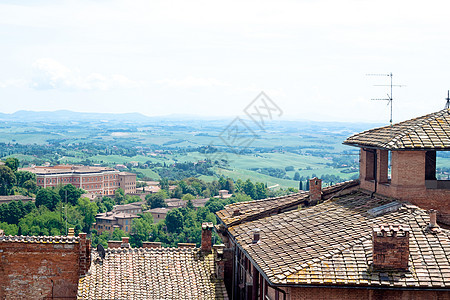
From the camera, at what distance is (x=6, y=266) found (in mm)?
22812

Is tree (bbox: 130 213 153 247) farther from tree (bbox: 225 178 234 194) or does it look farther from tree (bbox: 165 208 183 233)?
tree (bbox: 225 178 234 194)

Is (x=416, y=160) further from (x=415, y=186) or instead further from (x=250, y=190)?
(x=250, y=190)

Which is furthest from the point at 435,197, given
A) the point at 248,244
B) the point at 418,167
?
the point at 248,244

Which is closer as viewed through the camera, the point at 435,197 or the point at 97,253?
the point at 435,197

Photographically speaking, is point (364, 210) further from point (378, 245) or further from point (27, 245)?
point (27, 245)

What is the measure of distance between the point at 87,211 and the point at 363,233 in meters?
119

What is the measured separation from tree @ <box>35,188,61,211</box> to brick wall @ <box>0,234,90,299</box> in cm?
10782

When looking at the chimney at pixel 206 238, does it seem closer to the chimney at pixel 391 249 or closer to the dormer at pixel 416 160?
the dormer at pixel 416 160

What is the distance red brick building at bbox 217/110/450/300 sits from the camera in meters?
15.2

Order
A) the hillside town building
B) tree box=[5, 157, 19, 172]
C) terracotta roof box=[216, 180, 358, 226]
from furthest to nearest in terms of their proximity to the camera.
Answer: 1. tree box=[5, 157, 19, 172]
2. the hillside town building
3. terracotta roof box=[216, 180, 358, 226]

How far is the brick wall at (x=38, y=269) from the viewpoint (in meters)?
22.7

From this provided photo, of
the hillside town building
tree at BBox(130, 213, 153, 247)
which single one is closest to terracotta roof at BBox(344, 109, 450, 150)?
tree at BBox(130, 213, 153, 247)

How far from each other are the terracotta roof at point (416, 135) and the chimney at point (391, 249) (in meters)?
4.36

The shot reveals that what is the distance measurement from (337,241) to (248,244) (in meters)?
3.34
